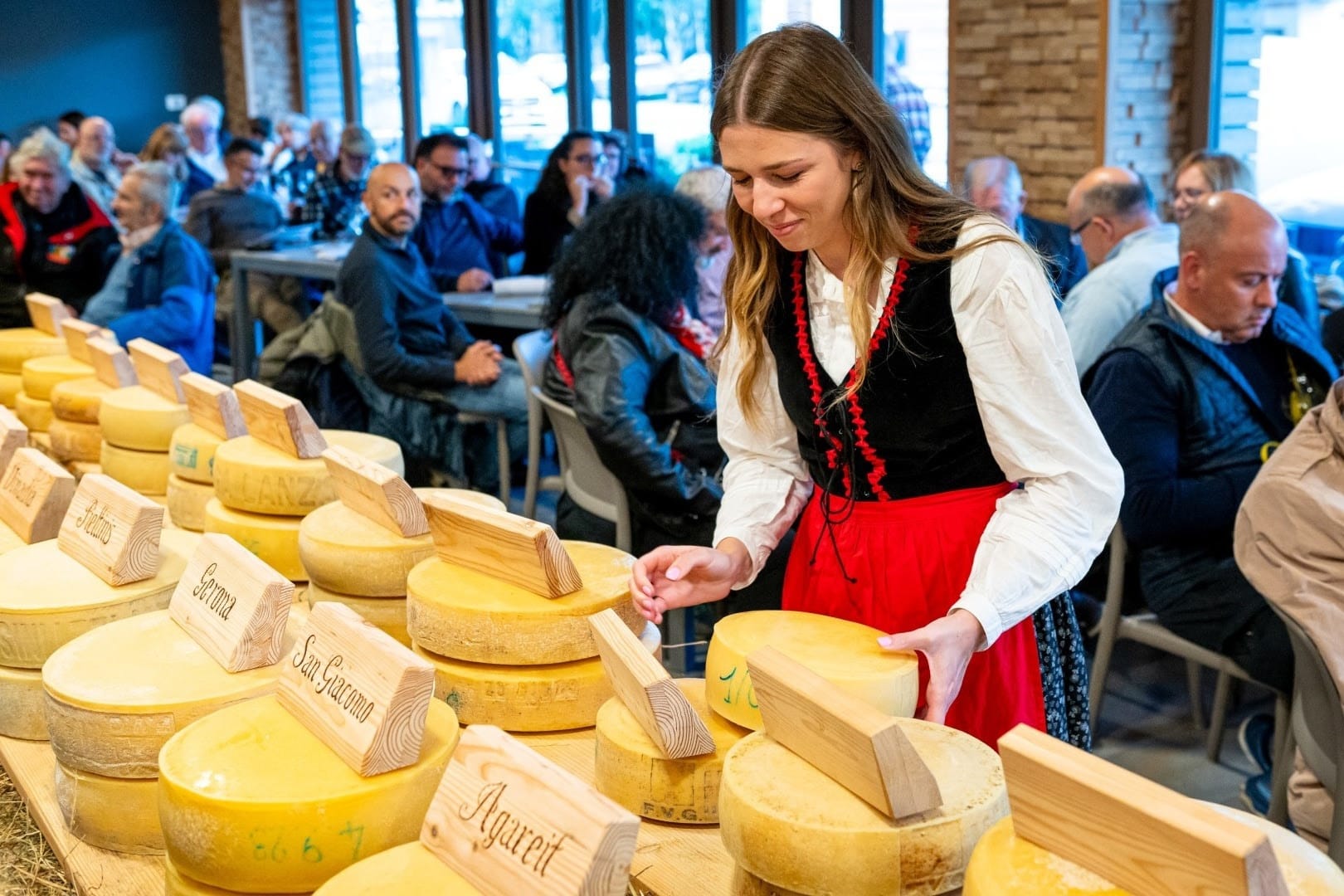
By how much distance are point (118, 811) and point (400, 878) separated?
421 mm

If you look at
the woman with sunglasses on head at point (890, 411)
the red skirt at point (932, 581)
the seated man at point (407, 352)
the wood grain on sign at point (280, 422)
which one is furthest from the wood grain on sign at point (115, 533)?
the seated man at point (407, 352)

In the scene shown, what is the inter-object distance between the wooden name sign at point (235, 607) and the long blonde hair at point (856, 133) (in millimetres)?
625

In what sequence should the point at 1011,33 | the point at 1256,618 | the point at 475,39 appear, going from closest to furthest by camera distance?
the point at 1256,618
the point at 1011,33
the point at 475,39

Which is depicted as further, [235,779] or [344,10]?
[344,10]

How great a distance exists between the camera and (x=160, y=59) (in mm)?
13000

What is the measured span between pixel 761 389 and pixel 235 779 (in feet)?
2.68

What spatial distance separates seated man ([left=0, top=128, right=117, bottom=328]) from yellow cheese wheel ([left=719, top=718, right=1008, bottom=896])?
175 inches

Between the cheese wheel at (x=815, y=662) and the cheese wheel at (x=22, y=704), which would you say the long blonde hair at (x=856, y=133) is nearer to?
the cheese wheel at (x=815, y=662)

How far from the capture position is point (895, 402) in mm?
1518

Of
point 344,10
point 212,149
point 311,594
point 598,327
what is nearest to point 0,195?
point 598,327

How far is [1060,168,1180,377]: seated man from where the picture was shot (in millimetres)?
3812

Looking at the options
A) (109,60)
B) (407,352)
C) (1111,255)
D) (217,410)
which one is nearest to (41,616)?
(217,410)

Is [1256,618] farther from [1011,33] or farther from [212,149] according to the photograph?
[212,149]

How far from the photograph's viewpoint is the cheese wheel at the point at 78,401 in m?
2.50
